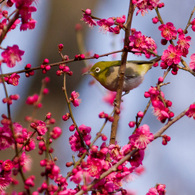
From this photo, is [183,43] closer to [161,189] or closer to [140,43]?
[140,43]

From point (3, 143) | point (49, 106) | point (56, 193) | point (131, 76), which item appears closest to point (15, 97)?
point (3, 143)

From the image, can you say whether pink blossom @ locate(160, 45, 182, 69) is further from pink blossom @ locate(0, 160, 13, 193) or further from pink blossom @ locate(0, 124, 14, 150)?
pink blossom @ locate(0, 160, 13, 193)

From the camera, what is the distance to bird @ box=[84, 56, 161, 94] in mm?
4562

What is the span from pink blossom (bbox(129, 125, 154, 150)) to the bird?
84.5 inches

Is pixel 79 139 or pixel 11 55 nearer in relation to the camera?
pixel 11 55

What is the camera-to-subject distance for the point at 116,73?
15.1 ft

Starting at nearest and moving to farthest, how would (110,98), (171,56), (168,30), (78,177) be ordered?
(78,177) < (171,56) < (168,30) < (110,98)

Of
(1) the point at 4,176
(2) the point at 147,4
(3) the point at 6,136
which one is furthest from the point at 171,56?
(1) the point at 4,176

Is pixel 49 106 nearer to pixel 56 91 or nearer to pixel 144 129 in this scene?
pixel 56 91

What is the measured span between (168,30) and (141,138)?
3.10ft

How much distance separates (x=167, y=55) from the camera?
8.91 ft

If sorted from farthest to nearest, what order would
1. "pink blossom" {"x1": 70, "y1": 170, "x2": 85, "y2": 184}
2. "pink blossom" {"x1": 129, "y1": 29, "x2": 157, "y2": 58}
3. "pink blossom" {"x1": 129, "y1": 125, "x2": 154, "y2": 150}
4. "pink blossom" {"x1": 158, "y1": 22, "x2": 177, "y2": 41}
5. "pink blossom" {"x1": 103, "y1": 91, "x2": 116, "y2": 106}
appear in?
"pink blossom" {"x1": 103, "y1": 91, "x2": 116, "y2": 106} → "pink blossom" {"x1": 158, "y1": 22, "x2": 177, "y2": 41} → "pink blossom" {"x1": 129, "y1": 29, "x2": 157, "y2": 58} → "pink blossom" {"x1": 129, "y1": 125, "x2": 154, "y2": 150} → "pink blossom" {"x1": 70, "y1": 170, "x2": 85, "y2": 184}

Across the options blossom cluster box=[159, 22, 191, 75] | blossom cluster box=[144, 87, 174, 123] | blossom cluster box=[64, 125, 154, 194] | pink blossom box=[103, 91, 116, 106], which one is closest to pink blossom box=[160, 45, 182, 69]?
blossom cluster box=[159, 22, 191, 75]

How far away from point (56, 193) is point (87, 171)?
0.31m
